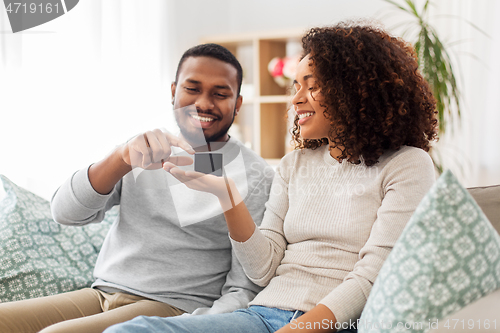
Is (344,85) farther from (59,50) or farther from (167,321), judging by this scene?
(59,50)

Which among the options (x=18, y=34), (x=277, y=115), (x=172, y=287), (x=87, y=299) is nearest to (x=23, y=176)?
(x=18, y=34)

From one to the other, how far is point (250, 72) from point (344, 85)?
91.4 inches

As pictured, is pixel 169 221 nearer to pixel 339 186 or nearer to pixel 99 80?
pixel 339 186

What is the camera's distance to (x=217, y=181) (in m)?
1.03

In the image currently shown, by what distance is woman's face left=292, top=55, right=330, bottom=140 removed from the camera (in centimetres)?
112

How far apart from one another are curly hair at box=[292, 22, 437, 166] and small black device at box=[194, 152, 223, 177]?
33 cm

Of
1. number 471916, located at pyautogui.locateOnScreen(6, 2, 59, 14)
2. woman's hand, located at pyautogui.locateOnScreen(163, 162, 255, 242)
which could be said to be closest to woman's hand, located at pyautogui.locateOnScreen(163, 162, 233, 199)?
woman's hand, located at pyautogui.locateOnScreen(163, 162, 255, 242)

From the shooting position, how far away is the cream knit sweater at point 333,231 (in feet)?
3.05

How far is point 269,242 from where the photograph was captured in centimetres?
110

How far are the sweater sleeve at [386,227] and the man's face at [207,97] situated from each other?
0.52 metres

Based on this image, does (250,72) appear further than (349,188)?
Yes

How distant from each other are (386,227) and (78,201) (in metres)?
0.79

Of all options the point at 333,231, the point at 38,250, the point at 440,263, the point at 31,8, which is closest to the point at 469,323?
the point at 440,263

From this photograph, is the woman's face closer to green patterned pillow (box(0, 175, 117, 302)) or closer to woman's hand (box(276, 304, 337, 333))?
woman's hand (box(276, 304, 337, 333))
